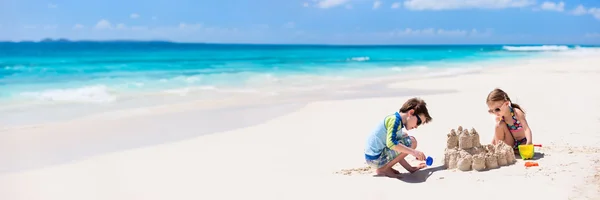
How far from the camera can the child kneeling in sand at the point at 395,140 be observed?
4.50 meters

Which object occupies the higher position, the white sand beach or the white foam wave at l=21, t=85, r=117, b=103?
the white foam wave at l=21, t=85, r=117, b=103

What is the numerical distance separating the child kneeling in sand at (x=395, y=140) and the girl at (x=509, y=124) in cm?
84

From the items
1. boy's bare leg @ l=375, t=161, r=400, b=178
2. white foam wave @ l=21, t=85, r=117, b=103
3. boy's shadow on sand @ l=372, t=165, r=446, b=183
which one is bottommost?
boy's shadow on sand @ l=372, t=165, r=446, b=183

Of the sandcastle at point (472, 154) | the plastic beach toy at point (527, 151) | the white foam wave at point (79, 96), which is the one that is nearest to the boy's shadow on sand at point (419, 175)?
the sandcastle at point (472, 154)

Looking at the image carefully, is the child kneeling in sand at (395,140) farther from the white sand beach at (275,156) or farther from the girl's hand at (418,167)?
the white sand beach at (275,156)

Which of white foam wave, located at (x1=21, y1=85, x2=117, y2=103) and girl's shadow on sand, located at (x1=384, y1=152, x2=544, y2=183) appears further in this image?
white foam wave, located at (x1=21, y1=85, x2=117, y2=103)

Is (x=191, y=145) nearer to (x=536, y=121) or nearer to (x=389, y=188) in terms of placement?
(x=389, y=188)

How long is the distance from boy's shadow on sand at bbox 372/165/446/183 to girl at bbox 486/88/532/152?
0.74m

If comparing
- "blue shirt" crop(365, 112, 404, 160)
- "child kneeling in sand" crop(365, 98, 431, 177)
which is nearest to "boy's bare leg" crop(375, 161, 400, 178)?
"child kneeling in sand" crop(365, 98, 431, 177)

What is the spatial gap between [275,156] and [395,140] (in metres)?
1.74

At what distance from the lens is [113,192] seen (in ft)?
15.3

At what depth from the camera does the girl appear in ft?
16.6

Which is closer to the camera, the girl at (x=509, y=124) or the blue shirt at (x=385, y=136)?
the blue shirt at (x=385, y=136)

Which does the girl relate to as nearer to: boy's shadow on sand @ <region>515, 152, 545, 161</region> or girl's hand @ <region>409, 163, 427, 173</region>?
boy's shadow on sand @ <region>515, 152, 545, 161</region>
